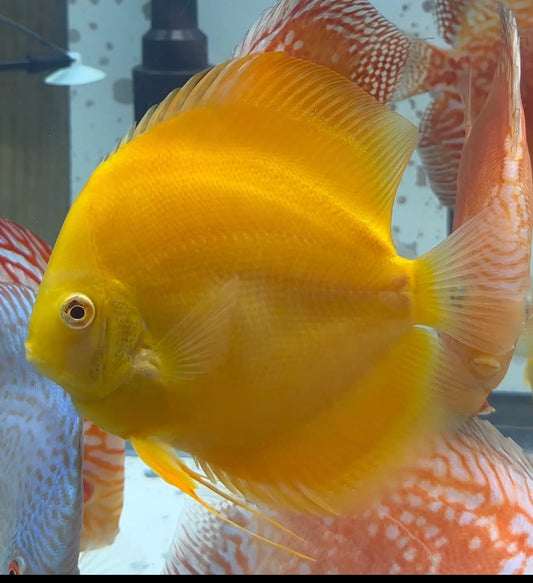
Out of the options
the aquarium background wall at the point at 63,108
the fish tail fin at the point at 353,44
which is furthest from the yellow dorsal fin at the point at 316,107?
the aquarium background wall at the point at 63,108

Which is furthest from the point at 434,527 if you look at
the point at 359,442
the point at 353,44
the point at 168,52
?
the point at 168,52

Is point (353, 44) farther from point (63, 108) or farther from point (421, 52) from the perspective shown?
point (63, 108)

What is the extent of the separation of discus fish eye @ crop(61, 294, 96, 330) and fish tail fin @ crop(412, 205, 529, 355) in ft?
0.56

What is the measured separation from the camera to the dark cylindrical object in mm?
775

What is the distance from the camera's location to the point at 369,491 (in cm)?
40

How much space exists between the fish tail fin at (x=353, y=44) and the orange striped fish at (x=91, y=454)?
233 mm

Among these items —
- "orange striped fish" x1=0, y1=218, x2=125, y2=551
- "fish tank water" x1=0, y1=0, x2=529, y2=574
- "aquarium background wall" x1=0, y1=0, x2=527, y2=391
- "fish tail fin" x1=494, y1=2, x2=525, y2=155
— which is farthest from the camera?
"aquarium background wall" x1=0, y1=0, x2=527, y2=391

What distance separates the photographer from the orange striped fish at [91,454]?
0.56m

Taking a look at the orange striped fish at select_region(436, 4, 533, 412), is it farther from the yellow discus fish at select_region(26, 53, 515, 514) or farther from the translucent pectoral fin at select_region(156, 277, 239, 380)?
the translucent pectoral fin at select_region(156, 277, 239, 380)

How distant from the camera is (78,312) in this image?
332 millimetres

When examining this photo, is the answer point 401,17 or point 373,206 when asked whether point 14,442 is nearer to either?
point 373,206

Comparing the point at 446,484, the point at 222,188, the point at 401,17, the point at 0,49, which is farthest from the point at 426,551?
the point at 0,49

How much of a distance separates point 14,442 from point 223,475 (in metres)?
0.22

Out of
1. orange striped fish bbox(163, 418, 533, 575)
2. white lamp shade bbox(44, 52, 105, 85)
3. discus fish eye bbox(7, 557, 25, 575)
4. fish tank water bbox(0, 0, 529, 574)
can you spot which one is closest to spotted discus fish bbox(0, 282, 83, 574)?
discus fish eye bbox(7, 557, 25, 575)
